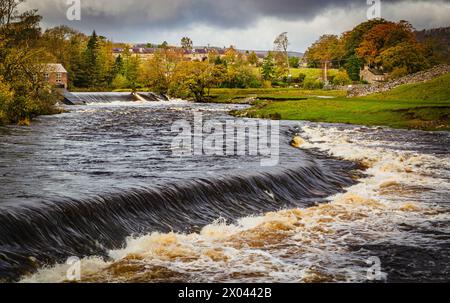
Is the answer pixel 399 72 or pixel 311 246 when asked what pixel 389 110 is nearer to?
pixel 311 246

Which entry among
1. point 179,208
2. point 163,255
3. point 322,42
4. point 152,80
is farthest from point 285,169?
point 322,42

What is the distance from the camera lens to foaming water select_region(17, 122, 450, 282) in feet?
33.5

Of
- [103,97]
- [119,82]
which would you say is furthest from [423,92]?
[119,82]

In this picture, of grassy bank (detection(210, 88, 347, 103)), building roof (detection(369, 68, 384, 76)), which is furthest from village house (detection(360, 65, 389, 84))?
grassy bank (detection(210, 88, 347, 103))

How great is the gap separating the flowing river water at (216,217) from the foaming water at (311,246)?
38 mm

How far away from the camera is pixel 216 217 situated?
47.7 ft

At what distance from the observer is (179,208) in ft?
48.1

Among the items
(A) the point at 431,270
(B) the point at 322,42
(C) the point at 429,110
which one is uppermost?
(B) the point at 322,42

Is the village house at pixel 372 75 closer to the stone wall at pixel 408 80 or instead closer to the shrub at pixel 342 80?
the shrub at pixel 342 80

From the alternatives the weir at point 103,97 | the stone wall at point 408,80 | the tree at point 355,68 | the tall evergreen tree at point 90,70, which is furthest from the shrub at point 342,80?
the tall evergreen tree at point 90,70

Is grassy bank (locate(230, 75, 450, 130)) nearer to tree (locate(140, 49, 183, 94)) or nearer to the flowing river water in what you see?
the flowing river water

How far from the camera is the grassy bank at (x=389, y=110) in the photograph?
42.5 meters
